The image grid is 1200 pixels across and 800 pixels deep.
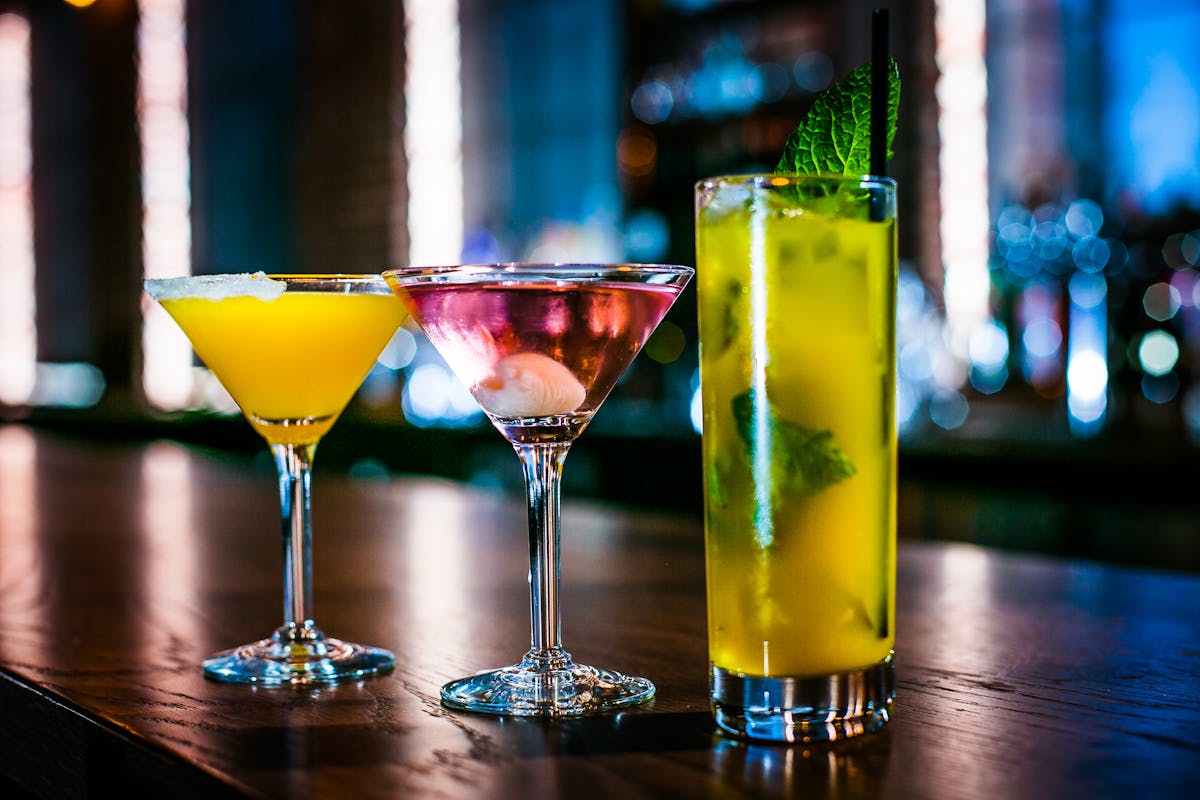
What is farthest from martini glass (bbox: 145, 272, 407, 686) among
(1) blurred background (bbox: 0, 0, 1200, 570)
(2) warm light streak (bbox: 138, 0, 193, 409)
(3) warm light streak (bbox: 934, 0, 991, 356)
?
(2) warm light streak (bbox: 138, 0, 193, 409)

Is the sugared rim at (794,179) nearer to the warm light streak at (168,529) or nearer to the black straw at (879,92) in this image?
the black straw at (879,92)

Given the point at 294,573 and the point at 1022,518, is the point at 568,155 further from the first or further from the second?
the point at 294,573

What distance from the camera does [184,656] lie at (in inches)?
35.9

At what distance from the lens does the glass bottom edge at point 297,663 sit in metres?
0.83

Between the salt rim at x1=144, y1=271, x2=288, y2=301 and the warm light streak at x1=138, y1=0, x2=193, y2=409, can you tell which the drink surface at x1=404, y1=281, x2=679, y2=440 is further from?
the warm light streak at x1=138, y1=0, x2=193, y2=409

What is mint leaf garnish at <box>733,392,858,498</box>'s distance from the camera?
65cm

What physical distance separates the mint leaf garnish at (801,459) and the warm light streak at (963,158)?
139 inches

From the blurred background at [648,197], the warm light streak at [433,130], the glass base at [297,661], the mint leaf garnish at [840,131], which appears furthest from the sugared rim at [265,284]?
the warm light streak at [433,130]

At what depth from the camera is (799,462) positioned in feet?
2.15

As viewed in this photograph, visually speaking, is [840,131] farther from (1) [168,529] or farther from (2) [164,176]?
(2) [164,176]

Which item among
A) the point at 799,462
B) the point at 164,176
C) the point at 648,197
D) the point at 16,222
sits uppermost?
the point at 164,176

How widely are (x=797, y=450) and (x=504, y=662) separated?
30 cm

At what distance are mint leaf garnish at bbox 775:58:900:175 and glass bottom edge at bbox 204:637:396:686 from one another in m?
0.40

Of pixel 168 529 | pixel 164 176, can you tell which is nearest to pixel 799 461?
pixel 168 529
